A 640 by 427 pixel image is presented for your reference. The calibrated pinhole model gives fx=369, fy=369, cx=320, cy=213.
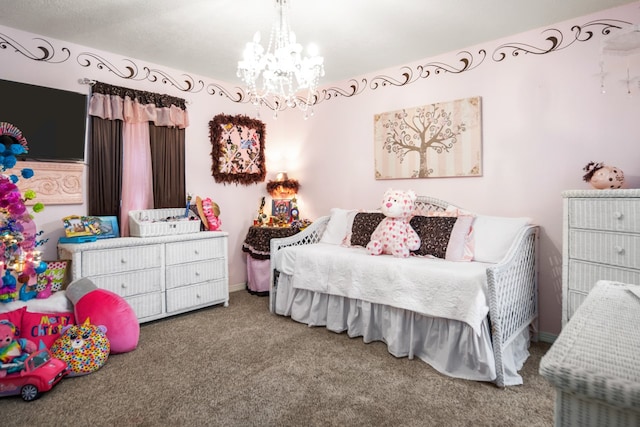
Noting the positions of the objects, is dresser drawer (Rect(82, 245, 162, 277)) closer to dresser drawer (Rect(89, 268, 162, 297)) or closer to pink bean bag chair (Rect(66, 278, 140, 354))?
dresser drawer (Rect(89, 268, 162, 297))

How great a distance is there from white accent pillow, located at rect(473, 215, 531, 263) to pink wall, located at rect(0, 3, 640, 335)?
271 mm

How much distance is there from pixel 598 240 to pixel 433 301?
104cm

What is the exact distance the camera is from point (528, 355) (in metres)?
2.55

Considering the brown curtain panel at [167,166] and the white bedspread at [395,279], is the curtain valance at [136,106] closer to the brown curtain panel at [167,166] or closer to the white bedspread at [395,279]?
the brown curtain panel at [167,166]

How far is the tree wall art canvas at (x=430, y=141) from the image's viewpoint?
320 cm

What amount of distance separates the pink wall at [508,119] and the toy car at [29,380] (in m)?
1.27

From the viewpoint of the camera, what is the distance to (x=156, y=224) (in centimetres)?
335

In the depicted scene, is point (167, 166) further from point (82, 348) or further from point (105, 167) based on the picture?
point (82, 348)

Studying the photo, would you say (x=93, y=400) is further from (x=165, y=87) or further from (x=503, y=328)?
(x=165, y=87)

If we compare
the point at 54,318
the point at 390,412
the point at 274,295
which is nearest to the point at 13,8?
the point at 54,318

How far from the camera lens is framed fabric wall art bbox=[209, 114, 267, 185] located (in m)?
4.16

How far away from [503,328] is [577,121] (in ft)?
5.33

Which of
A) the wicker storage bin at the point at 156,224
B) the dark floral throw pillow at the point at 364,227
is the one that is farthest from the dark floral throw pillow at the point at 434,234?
the wicker storage bin at the point at 156,224

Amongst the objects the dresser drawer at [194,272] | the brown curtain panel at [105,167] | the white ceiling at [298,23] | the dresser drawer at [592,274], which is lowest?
the dresser drawer at [194,272]
